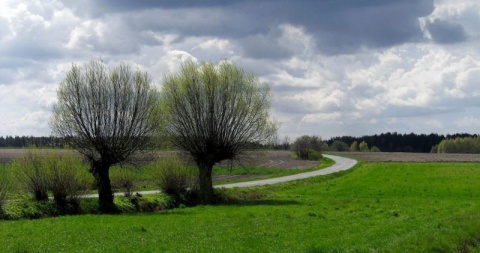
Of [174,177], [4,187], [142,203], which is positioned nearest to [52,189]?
[4,187]

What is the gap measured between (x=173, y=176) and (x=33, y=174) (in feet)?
40.4

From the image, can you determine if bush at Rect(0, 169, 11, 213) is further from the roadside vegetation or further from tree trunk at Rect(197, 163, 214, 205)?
tree trunk at Rect(197, 163, 214, 205)

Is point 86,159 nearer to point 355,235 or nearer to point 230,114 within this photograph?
point 230,114

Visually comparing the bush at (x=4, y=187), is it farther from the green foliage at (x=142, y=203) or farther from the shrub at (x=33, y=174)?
the green foliage at (x=142, y=203)

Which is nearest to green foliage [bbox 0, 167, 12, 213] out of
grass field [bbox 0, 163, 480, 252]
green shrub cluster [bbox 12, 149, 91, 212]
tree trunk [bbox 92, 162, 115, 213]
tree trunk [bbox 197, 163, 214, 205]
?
grass field [bbox 0, 163, 480, 252]

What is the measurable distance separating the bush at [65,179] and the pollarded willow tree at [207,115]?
11.4 m

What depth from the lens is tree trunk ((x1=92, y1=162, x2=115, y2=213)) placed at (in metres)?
38.7

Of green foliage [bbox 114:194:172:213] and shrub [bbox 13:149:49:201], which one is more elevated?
shrub [bbox 13:149:49:201]

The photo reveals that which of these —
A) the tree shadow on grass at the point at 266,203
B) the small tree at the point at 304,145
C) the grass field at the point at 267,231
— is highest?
→ the small tree at the point at 304,145

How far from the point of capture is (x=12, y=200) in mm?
34719

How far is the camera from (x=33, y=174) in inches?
1454

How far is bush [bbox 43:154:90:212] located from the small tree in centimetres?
12802

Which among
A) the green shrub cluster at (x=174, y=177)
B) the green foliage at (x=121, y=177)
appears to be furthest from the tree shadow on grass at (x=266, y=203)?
the green foliage at (x=121, y=177)

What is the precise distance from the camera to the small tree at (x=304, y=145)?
537 ft
